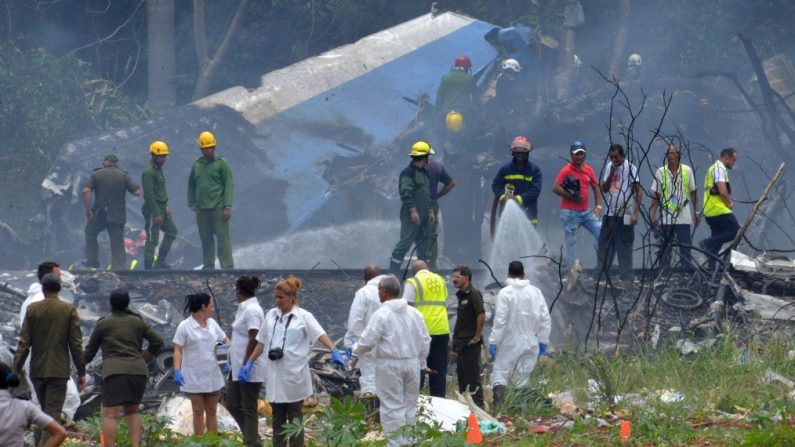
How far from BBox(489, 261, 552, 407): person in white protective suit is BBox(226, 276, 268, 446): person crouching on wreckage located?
2.35 meters

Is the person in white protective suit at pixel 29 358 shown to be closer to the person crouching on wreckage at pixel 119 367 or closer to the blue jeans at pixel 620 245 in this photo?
the person crouching on wreckage at pixel 119 367

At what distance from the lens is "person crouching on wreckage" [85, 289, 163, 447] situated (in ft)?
28.4

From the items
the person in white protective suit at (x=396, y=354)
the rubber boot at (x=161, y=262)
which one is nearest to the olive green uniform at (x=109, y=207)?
the rubber boot at (x=161, y=262)

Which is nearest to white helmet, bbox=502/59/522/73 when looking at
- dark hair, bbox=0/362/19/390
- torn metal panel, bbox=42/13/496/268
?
torn metal panel, bbox=42/13/496/268

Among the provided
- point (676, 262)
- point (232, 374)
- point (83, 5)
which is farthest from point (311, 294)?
point (83, 5)

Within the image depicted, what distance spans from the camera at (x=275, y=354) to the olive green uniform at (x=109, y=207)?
724cm

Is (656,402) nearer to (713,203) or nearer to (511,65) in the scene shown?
(713,203)

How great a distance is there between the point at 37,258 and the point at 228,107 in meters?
4.14

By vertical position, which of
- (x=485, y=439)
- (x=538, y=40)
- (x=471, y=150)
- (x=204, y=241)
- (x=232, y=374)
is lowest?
(x=485, y=439)

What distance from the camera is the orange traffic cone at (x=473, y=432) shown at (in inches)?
345

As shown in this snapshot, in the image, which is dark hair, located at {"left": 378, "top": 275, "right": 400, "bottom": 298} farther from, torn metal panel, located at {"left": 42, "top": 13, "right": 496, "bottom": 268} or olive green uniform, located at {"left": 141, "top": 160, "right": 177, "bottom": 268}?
torn metal panel, located at {"left": 42, "top": 13, "right": 496, "bottom": 268}

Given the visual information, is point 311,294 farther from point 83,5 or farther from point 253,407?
point 83,5

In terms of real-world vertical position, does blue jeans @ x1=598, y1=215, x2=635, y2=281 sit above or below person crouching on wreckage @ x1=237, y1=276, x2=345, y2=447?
above

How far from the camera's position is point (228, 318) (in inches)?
547
